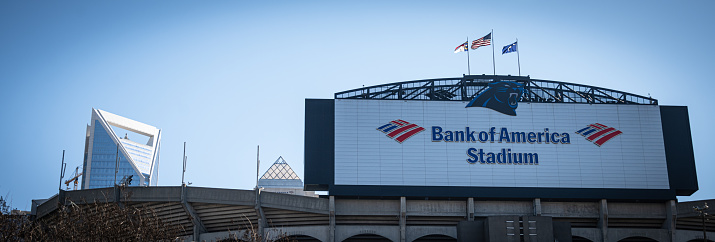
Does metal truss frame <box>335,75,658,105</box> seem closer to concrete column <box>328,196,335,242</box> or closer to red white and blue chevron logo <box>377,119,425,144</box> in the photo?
red white and blue chevron logo <box>377,119,425,144</box>

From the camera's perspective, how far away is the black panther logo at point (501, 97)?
250ft

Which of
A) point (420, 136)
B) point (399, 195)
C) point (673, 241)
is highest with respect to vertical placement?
point (420, 136)

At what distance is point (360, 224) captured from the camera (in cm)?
7250

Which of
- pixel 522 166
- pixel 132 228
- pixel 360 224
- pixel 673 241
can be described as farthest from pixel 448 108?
pixel 132 228

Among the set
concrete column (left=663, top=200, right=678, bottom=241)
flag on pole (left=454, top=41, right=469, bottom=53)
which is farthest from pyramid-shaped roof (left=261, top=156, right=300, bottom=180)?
concrete column (left=663, top=200, right=678, bottom=241)

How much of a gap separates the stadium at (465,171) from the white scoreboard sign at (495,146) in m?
0.10

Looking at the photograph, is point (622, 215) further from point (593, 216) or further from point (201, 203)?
point (201, 203)

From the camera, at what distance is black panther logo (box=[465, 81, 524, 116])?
76.2 metres

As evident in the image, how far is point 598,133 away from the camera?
250 ft

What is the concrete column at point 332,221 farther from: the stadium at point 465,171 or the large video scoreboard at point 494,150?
the large video scoreboard at point 494,150

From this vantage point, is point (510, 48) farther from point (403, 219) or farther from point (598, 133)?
point (403, 219)

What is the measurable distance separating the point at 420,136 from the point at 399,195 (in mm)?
6425

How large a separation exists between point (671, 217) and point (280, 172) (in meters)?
109

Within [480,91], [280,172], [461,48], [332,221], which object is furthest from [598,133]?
[280,172]
